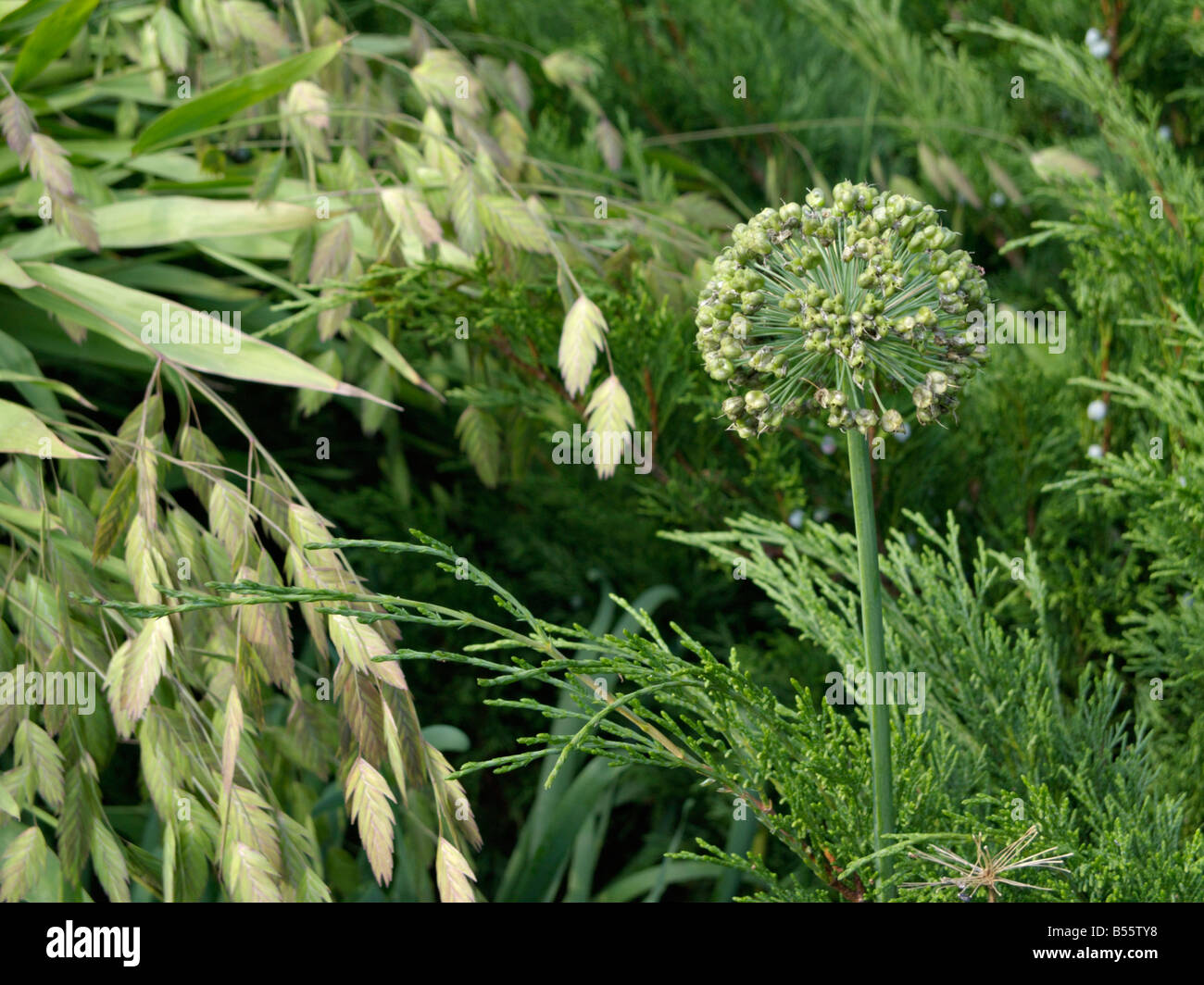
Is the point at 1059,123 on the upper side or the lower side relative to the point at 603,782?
upper

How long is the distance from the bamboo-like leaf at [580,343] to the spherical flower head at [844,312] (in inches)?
11.5

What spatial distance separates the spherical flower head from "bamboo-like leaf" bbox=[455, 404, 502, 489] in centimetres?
60

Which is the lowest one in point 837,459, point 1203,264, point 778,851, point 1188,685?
point 778,851

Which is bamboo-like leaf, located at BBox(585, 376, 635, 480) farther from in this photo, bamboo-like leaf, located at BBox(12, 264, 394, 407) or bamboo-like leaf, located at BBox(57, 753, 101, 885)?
bamboo-like leaf, located at BBox(57, 753, 101, 885)

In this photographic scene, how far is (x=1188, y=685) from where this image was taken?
38.1 inches

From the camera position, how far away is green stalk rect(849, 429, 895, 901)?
2.02 feet

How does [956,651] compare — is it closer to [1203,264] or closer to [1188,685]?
[1188,685]

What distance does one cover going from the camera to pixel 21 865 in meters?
0.75

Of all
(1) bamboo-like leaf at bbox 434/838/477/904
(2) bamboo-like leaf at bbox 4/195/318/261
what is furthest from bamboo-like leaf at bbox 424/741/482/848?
(2) bamboo-like leaf at bbox 4/195/318/261

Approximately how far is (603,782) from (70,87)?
1257mm

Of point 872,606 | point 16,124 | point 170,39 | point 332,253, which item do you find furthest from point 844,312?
point 170,39

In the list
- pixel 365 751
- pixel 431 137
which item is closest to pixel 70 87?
pixel 431 137

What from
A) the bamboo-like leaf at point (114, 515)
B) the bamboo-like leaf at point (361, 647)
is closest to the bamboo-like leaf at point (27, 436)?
the bamboo-like leaf at point (114, 515)

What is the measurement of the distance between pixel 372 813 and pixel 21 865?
0.90 feet
